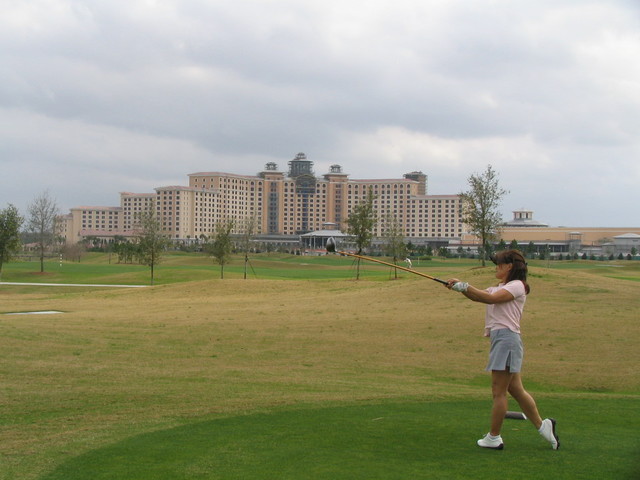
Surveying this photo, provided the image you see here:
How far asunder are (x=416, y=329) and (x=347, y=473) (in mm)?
17342

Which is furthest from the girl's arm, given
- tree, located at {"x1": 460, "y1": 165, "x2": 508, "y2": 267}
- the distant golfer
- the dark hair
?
tree, located at {"x1": 460, "y1": 165, "x2": 508, "y2": 267}

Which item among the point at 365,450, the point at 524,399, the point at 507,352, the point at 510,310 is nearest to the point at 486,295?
the point at 510,310

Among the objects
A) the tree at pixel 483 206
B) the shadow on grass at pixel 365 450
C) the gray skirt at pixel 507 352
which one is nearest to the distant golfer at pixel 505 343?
the gray skirt at pixel 507 352

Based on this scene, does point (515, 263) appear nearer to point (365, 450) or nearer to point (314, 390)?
point (365, 450)

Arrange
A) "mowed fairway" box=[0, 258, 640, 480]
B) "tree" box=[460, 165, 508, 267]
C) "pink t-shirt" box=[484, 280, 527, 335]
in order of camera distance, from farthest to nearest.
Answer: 1. "tree" box=[460, 165, 508, 267]
2. "pink t-shirt" box=[484, 280, 527, 335]
3. "mowed fairway" box=[0, 258, 640, 480]

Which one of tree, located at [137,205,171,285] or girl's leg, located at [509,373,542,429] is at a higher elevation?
tree, located at [137,205,171,285]

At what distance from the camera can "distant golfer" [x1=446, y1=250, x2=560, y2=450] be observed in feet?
29.1

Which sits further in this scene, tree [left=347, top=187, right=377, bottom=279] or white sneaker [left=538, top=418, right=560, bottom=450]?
tree [left=347, top=187, right=377, bottom=279]

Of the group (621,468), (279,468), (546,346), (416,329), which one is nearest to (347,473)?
(279,468)

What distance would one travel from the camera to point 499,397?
354 inches

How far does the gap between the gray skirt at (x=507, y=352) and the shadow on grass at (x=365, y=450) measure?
1.10 m

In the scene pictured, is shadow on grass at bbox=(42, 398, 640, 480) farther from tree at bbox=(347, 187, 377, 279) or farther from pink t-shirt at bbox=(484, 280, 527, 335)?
tree at bbox=(347, 187, 377, 279)

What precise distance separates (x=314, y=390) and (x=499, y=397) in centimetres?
631

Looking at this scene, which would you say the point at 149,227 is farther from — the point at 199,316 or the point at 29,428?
the point at 29,428
